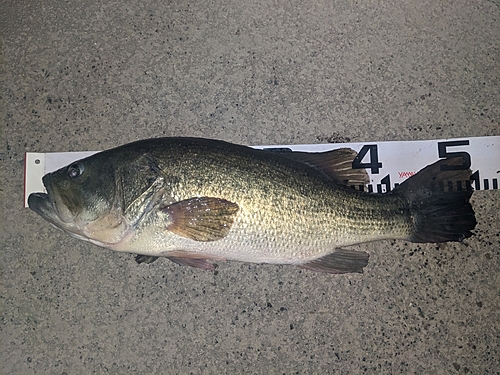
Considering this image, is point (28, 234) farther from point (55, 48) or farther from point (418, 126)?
point (418, 126)

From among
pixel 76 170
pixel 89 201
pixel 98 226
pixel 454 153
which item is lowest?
pixel 98 226

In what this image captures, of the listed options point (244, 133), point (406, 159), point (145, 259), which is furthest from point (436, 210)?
point (145, 259)

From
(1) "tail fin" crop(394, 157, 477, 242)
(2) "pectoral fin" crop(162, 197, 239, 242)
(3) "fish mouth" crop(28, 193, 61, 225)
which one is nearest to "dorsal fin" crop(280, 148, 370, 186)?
(1) "tail fin" crop(394, 157, 477, 242)

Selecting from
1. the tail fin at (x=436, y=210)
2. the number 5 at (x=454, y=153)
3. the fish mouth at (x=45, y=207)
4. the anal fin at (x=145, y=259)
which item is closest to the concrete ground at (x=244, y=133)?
the number 5 at (x=454, y=153)

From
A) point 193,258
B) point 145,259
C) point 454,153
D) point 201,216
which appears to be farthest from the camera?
point 454,153

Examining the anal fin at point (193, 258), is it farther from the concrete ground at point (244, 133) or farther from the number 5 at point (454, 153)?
the number 5 at point (454, 153)

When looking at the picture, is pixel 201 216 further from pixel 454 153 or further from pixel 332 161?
pixel 454 153

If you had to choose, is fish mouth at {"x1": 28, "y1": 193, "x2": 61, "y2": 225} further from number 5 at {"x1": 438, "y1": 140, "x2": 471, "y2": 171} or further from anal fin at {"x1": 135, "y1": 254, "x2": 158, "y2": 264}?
number 5 at {"x1": 438, "y1": 140, "x2": 471, "y2": 171}
